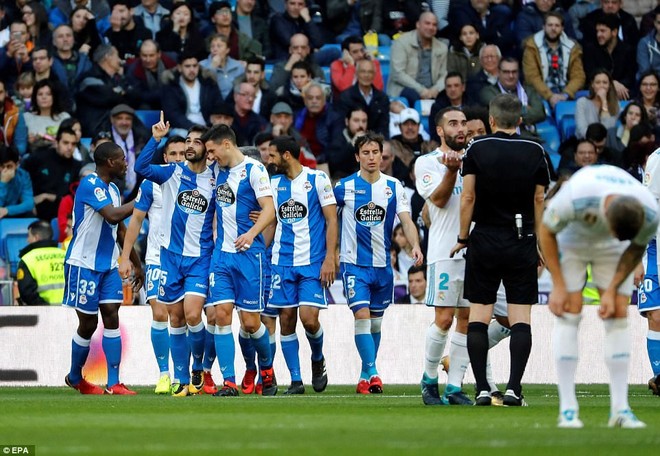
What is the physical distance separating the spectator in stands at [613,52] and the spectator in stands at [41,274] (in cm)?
1032

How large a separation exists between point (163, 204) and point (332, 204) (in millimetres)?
1796

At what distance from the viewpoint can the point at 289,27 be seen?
77.7 ft

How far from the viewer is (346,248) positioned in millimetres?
15703

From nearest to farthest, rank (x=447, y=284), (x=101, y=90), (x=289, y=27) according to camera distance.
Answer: (x=447, y=284) → (x=101, y=90) → (x=289, y=27)

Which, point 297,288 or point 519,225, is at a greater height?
point 519,225

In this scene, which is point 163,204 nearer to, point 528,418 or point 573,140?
point 528,418

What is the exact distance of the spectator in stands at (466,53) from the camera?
75.2ft

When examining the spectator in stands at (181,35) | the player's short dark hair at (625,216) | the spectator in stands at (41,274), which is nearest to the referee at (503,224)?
the player's short dark hair at (625,216)

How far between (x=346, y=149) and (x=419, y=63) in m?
3.05

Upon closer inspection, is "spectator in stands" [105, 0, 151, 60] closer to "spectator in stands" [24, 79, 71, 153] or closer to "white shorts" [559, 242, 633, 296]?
"spectator in stands" [24, 79, 71, 153]

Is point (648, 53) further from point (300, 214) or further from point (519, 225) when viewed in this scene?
point (519, 225)

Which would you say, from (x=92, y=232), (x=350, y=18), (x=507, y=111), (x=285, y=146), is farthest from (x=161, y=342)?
(x=350, y=18)

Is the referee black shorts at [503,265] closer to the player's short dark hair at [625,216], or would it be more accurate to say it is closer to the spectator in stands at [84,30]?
the player's short dark hair at [625,216]

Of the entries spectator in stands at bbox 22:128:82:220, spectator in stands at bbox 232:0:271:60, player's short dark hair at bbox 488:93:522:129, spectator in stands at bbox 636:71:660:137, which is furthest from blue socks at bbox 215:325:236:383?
spectator in stands at bbox 636:71:660:137
